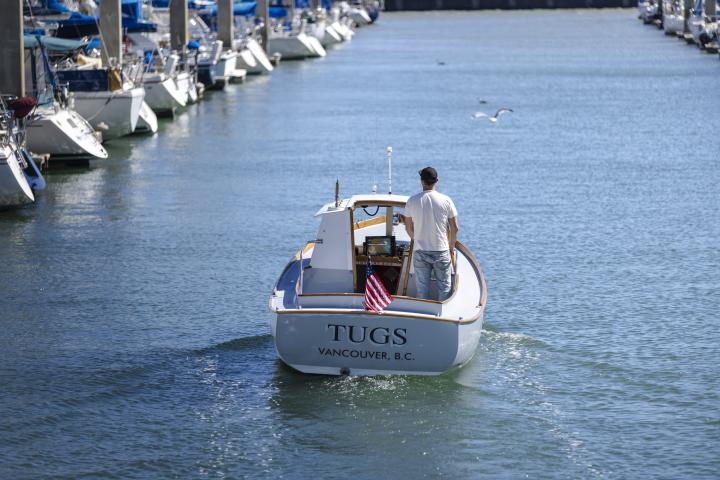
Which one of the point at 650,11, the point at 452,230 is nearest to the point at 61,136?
the point at 452,230

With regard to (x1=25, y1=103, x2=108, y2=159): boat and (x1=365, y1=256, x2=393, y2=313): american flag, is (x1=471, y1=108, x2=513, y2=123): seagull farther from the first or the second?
(x1=365, y1=256, x2=393, y2=313): american flag

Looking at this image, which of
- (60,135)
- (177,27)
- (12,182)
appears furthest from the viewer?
(177,27)

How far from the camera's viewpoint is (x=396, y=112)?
5284 centimetres

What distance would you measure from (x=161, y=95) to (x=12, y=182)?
20194 mm

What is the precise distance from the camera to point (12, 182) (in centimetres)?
2808

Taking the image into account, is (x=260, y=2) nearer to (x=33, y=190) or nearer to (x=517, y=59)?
(x=517, y=59)

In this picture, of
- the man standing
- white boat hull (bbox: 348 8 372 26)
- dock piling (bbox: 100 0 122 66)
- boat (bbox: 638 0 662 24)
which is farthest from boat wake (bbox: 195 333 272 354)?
white boat hull (bbox: 348 8 372 26)

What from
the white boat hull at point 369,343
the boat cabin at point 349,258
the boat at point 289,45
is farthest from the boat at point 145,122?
the boat at point 289,45

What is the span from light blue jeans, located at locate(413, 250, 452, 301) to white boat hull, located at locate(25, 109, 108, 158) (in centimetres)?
1898

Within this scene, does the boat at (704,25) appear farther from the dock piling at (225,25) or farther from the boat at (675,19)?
the dock piling at (225,25)

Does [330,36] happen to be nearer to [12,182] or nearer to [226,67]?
[226,67]

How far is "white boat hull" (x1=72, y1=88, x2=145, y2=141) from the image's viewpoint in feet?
129

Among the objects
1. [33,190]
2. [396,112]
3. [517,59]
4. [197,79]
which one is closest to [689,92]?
[396,112]

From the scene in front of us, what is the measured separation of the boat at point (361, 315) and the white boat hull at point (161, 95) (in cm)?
3090
